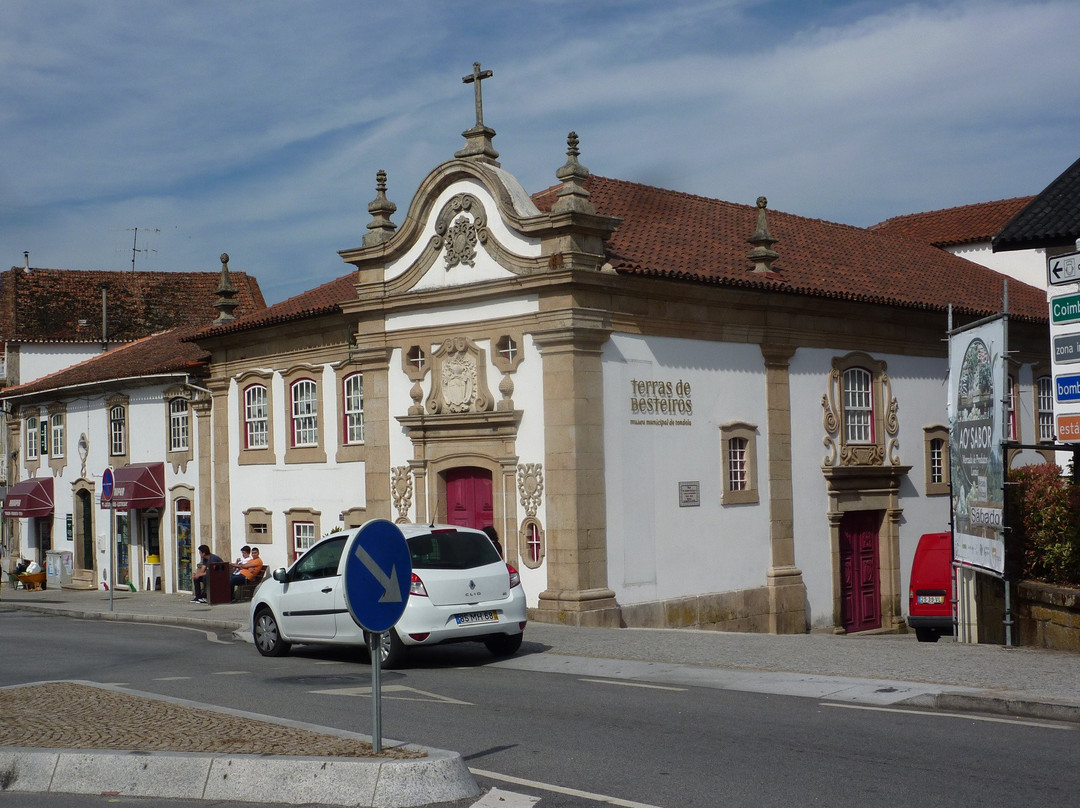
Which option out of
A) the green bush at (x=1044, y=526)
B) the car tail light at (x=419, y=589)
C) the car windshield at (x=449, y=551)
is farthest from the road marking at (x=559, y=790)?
the green bush at (x=1044, y=526)

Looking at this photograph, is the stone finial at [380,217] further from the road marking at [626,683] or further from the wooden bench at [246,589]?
the road marking at [626,683]

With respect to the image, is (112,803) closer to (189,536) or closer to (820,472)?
(820,472)

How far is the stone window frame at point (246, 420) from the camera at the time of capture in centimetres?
2858

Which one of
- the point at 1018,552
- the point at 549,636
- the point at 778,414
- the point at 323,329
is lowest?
the point at 549,636

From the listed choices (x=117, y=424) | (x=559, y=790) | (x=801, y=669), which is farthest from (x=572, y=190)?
(x=117, y=424)

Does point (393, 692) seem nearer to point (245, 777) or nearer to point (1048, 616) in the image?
point (245, 777)

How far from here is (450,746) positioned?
9289 millimetres

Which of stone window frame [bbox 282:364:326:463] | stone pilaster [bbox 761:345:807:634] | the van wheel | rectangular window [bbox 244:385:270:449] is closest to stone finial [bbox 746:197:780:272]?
stone pilaster [bbox 761:345:807:634]

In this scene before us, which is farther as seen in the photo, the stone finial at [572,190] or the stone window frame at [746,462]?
the stone window frame at [746,462]

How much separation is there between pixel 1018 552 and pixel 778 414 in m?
8.12

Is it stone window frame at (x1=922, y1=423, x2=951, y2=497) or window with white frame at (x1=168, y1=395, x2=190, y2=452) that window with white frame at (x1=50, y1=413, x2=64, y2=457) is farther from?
stone window frame at (x1=922, y1=423, x2=951, y2=497)

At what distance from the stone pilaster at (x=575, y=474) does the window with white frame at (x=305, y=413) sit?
27.7 feet

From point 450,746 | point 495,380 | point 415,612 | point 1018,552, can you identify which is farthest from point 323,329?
point 450,746

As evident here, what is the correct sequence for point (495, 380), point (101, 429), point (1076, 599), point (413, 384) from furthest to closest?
point (101, 429) < point (413, 384) < point (495, 380) < point (1076, 599)
